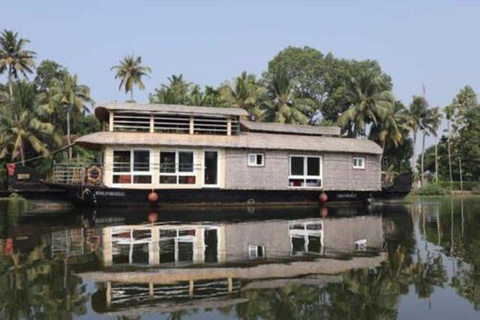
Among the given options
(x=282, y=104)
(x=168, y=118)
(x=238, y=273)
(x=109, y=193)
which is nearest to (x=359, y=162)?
(x=168, y=118)

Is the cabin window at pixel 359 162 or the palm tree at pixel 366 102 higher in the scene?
the palm tree at pixel 366 102

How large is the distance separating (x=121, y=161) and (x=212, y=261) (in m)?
13.2

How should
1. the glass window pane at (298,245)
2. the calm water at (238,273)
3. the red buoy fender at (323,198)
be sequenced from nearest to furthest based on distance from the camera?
the calm water at (238,273) → the glass window pane at (298,245) → the red buoy fender at (323,198)

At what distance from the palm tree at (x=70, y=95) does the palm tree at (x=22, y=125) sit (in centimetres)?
199

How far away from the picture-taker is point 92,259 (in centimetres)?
792

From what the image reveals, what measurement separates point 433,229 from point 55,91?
3278 centimetres

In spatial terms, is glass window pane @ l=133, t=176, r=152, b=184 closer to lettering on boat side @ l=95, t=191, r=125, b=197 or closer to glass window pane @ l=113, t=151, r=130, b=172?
glass window pane @ l=113, t=151, r=130, b=172

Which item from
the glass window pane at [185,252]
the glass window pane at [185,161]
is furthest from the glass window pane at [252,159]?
the glass window pane at [185,252]

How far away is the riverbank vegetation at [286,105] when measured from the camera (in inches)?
1420

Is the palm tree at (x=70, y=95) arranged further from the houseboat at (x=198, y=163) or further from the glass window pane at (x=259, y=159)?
the glass window pane at (x=259, y=159)

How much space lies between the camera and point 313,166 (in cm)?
2359

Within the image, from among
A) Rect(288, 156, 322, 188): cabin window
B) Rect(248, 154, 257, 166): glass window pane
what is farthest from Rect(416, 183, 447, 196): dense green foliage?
Rect(248, 154, 257, 166): glass window pane

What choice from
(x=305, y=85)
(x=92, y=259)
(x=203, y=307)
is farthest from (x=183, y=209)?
(x=305, y=85)

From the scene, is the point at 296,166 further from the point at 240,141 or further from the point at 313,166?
the point at 240,141
